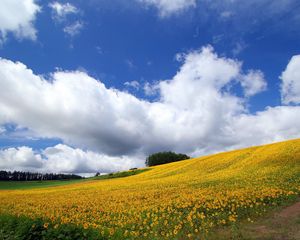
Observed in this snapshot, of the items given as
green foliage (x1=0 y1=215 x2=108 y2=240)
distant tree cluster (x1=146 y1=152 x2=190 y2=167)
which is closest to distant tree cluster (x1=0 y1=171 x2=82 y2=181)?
distant tree cluster (x1=146 y1=152 x2=190 y2=167)

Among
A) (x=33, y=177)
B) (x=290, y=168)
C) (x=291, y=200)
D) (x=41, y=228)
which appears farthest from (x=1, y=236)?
(x=33, y=177)

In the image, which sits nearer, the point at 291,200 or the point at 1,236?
the point at 1,236

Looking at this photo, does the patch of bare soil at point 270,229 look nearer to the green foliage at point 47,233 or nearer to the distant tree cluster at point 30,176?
the green foliage at point 47,233

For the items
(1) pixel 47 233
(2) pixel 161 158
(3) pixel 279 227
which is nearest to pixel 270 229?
(3) pixel 279 227

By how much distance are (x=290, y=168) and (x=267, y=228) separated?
1791 centimetres

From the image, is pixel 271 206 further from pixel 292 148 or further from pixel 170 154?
pixel 170 154

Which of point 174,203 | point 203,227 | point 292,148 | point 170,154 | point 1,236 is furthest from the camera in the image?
point 170,154

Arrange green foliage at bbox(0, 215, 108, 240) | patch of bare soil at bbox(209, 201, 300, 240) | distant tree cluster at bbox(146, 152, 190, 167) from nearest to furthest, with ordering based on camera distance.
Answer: green foliage at bbox(0, 215, 108, 240) → patch of bare soil at bbox(209, 201, 300, 240) → distant tree cluster at bbox(146, 152, 190, 167)

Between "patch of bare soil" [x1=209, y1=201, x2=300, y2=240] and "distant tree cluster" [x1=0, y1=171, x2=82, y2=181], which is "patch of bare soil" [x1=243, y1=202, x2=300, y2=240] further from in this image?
"distant tree cluster" [x1=0, y1=171, x2=82, y2=181]

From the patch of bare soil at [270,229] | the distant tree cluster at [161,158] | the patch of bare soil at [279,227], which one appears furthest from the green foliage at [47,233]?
the distant tree cluster at [161,158]

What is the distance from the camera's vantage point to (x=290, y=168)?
2638 centimetres

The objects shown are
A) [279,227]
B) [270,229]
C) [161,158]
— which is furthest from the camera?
[161,158]

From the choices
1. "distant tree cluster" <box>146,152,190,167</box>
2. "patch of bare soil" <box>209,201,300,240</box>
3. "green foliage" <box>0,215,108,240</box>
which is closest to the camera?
"green foliage" <box>0,215,108,240</box>

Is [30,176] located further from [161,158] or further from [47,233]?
[47,233]
